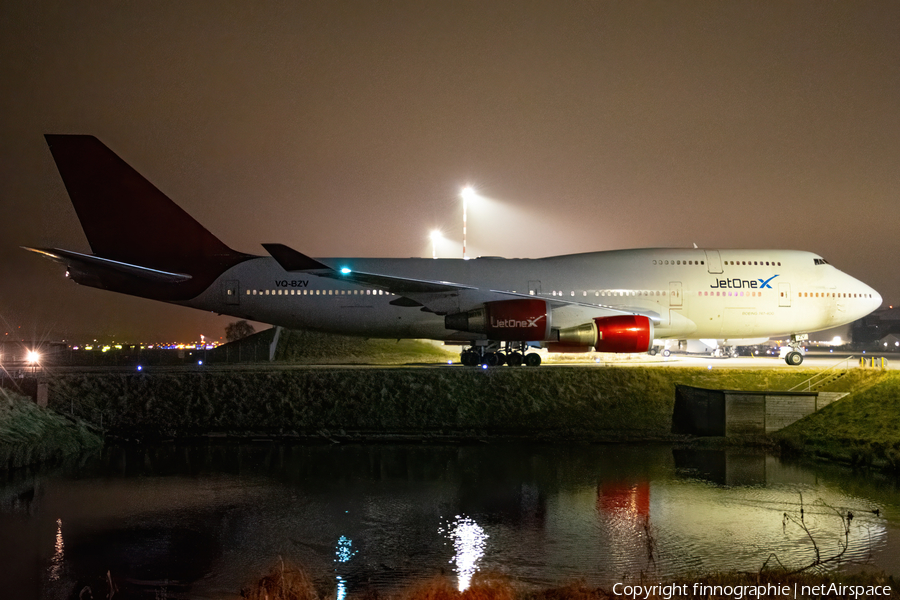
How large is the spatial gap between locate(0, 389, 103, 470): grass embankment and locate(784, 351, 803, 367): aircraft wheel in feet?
79.1

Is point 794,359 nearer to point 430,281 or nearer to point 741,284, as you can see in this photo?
point 741,284

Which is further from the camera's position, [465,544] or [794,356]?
[794,356]

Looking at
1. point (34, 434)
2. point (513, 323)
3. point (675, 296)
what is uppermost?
point (675, 296)

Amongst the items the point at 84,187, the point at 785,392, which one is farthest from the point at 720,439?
the point at 84,187

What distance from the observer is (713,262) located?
29.8m

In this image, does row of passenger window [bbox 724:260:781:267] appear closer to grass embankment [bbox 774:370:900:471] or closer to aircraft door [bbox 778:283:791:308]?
aircraft door [bbox 778:283:791:308]

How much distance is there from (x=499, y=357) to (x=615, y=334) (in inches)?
180

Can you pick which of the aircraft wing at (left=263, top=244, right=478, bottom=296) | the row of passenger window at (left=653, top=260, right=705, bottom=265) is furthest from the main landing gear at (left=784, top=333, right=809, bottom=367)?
the aircraft wing at (left=263, top=244, right=478, bottom=296)

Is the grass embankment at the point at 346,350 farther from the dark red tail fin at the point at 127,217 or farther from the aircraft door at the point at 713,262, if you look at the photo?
the aircraft door at the point at 713,262

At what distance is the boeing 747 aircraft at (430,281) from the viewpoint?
29016 millimetres

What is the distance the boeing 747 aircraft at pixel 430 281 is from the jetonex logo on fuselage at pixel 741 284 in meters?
0.04

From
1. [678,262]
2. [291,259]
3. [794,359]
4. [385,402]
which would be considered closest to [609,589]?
[385,402]

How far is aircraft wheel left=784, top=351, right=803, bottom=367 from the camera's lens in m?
30.1

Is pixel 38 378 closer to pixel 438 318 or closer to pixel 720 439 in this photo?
pixel 438 318
